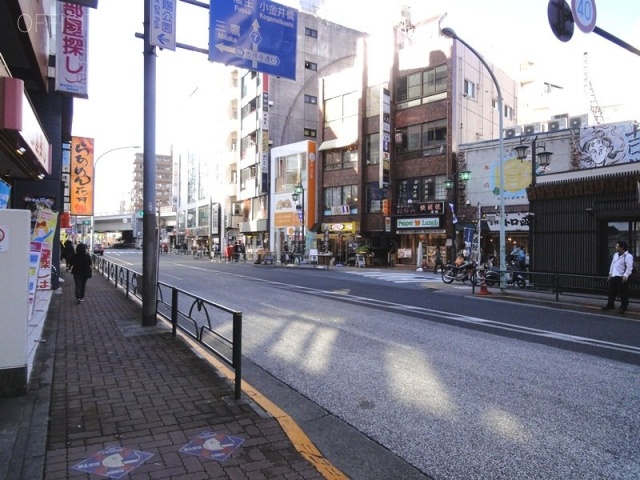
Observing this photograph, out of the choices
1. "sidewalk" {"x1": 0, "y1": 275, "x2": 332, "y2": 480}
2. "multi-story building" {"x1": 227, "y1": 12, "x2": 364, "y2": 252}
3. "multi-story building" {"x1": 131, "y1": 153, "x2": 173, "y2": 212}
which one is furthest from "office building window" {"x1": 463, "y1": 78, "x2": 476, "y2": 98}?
"multi-story building" {"x1": 131, "y1": 153, "x2": 173, "y2": 212}

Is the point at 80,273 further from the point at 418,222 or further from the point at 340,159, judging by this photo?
the point at 340,159

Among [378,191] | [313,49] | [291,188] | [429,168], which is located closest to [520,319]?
[429,168]

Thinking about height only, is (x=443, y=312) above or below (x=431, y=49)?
below

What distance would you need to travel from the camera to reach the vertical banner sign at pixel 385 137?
120 ft

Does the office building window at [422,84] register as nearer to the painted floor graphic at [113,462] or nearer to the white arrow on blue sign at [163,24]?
the white arrow on blue sign at [163,24]

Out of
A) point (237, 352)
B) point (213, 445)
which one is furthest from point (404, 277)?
point (213, 445)

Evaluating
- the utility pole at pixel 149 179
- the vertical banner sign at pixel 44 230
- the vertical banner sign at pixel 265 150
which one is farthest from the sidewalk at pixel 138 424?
the vertical banner sign at pixel 265 150

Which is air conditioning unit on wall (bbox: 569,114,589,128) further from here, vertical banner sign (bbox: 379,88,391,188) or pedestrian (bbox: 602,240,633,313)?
pedestrian (bbox: 602,240,633,313)

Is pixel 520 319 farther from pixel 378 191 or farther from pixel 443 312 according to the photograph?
pixel 378 191

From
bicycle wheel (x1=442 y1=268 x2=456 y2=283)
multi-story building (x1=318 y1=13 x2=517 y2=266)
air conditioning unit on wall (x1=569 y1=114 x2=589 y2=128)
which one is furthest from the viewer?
multi-story building (x1=318 y1=13 x2=517 y2=266)

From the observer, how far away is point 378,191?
129 ft

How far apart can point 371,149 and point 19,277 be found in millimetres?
36789

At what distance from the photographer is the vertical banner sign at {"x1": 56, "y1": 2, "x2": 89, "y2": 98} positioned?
1340 cm

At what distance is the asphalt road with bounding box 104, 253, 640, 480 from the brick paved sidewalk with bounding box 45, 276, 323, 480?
0.65 meters
